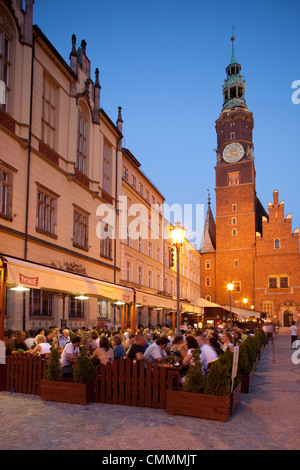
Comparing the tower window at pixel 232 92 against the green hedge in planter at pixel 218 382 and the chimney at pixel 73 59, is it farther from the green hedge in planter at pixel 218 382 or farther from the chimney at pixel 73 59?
the green hedge in planter at pixel 218 382

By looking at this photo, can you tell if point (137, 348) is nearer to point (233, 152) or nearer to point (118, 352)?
point (118, 352)

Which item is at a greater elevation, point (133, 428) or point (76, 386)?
point (76, 386)

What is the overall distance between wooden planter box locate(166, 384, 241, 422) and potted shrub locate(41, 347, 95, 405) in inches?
69.1

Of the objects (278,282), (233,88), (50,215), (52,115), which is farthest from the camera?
(233,88)

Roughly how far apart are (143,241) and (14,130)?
69.0 feet

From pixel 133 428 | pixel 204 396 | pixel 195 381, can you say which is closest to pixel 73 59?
pixel 195 381

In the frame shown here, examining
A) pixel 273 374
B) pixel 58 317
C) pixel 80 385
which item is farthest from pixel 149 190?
pixel 80 385

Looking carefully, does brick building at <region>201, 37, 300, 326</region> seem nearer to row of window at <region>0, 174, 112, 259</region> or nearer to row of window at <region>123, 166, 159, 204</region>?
row of window at <region>123, 166, 159, 204</region>

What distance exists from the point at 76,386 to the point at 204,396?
265 centimetres

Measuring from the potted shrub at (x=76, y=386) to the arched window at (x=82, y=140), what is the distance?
16636 mm

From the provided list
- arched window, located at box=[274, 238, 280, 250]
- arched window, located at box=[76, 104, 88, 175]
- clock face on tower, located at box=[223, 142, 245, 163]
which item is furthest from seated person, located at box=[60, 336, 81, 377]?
clock face on tower, located at box=[223, 142, 245, 163]

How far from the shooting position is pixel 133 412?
755 cm

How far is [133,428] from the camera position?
6.46m
